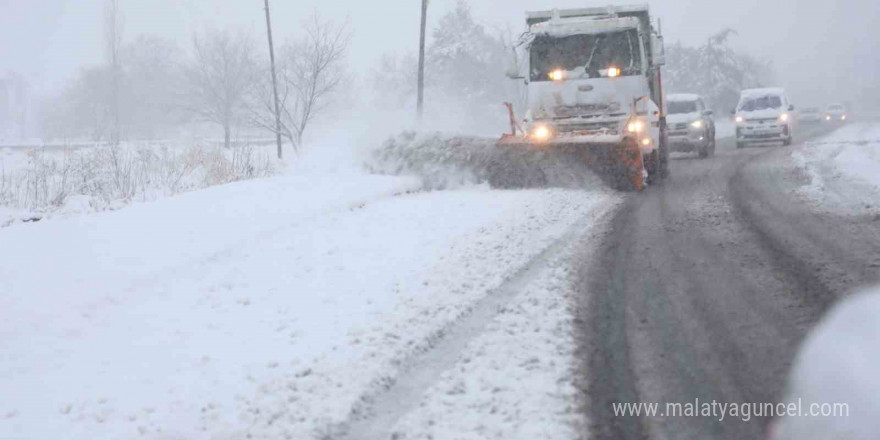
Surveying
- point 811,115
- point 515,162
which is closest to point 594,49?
point 515,162

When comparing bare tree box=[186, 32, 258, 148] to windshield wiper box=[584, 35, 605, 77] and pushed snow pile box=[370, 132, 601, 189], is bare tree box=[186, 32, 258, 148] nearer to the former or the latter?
pushed snow pile box=[370, 132, 601, 189]

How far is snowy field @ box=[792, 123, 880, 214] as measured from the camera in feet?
34.1

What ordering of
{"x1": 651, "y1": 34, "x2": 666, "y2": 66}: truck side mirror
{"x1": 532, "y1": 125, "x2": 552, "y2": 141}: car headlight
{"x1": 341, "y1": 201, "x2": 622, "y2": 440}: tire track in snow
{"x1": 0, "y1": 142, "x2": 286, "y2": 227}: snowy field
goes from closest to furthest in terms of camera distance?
{"x1": 341, "y1": 201, "x2": 622, "y2": 440}: tire track in snow → {"x1": 0, "y1": 142, "x2": 286, "y2": 227}: snowy field → {"x1": 532, "y1": 125, "x2": 552, "y2": 141}: car headlight → {"x1": 651, "y1": 34, "x2": 666, "y2": 66}: truck side mirror

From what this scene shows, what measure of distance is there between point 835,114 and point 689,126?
39133 millimetres

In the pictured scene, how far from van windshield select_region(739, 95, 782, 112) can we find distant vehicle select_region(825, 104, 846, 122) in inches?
1293

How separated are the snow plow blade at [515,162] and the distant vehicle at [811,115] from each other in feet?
146

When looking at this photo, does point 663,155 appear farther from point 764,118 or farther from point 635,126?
point 764,118

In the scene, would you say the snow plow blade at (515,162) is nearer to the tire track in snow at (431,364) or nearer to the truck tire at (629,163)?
the truck tire at (629,163)

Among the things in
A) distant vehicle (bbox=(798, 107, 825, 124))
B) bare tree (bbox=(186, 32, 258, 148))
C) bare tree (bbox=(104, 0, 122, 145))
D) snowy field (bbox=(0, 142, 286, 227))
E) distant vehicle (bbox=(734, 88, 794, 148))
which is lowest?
snowy field (bbox=(0, 142, 286, 227))

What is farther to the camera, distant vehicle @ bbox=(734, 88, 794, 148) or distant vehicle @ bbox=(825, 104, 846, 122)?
distant vehicle @ bbox=(825, 104, 846, 122)

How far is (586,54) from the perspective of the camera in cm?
1339

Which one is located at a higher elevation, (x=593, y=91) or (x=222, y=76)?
(x=222, y=76)

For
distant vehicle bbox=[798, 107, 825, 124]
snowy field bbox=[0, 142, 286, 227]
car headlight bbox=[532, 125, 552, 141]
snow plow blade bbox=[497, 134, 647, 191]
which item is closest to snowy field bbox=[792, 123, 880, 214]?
snow plow blade bbox=[497, 134, 647, 191]

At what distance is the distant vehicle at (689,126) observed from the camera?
2117 centimetres
